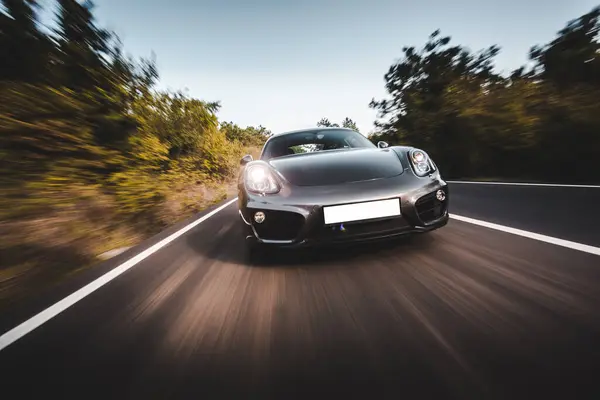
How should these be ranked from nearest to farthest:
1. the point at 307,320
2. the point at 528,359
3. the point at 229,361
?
1. the point at 528,359
2. the point at 229,361
3. the point at 307,320

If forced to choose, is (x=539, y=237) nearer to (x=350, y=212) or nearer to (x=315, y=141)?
(x=350, y=212)

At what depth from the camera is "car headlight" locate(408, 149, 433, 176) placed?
9.93ft

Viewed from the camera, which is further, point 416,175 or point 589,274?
point 416,175

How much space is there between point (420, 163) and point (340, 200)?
943 mm

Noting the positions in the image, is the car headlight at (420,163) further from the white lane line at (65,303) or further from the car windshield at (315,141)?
the white lane line at (65,303)

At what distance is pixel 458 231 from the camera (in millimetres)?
3711

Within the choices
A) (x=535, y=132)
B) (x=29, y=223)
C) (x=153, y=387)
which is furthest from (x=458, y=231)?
(x=535, y=132)

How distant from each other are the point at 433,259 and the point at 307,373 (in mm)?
1701

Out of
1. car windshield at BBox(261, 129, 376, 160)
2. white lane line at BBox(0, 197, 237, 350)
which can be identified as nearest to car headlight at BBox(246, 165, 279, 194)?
car windshield at BBox(261, 129, 376, 160)

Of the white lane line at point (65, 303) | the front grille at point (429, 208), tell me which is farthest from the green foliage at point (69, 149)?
the front grille at point (429, 208)

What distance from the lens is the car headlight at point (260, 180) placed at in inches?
115

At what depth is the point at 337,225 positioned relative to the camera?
259 cm

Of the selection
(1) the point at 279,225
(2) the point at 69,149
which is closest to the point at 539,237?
(1) the point at 279,225

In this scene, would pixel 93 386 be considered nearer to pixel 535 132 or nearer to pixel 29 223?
pixel 29 223
